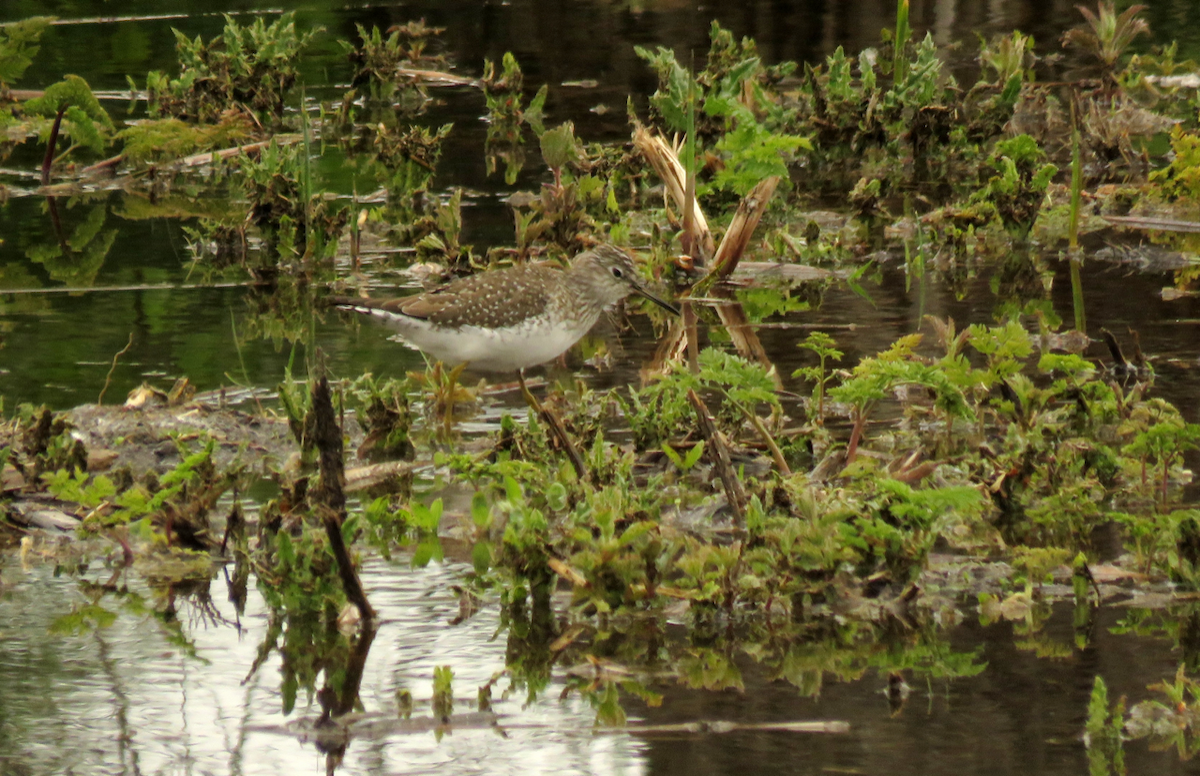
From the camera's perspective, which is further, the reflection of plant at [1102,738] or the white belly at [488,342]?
the white belly at [488,342]

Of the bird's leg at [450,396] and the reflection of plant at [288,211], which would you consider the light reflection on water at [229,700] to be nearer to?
the bird's leg at [450,396]

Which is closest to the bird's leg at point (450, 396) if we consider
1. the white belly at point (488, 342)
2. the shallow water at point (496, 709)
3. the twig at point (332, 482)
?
the white belly at point (488, 342)

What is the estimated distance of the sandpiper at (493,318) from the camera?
8289 mm

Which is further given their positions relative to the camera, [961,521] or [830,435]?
[830,435]

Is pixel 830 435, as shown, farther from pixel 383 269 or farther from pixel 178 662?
pixel 383 269

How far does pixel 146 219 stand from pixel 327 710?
8.55 metres

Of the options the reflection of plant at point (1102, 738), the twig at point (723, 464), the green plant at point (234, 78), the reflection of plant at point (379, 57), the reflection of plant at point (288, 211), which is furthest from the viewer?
the reflection of plant at point (379, 57)

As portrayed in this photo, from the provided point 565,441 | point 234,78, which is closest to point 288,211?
point 234,78

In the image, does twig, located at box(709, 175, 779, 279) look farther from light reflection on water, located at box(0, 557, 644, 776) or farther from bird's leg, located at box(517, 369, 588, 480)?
light reflection on water, located at box(0, 557, 644, 776)

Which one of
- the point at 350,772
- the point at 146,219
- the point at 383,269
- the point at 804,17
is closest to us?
the point at 350,772

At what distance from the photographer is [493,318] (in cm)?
830

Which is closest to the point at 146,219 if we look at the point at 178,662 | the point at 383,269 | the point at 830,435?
the point at 383,269

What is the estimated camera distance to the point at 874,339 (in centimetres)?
891

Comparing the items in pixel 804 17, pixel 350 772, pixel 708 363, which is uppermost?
pixel 804 17
